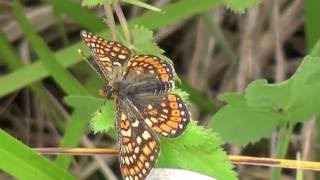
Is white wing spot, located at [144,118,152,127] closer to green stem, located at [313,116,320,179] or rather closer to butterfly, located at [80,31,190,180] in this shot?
butterfly, located at [80,31,190,180]

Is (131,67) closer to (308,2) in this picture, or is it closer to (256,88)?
(256,88)

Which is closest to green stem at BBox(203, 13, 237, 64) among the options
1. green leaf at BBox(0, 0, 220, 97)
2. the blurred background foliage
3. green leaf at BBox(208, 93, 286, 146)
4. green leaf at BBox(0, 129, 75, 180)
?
the blurred background foliage

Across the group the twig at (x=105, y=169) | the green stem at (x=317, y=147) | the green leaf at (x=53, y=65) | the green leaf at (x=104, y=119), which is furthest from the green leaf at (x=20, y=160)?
the green stem at (x=317, y=147)

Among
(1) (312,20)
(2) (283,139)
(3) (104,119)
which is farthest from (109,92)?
(1) (312,20)

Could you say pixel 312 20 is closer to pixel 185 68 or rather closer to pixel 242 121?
pixel 242 121

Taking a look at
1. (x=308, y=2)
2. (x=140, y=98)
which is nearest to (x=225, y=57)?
(x=308, y=2)
